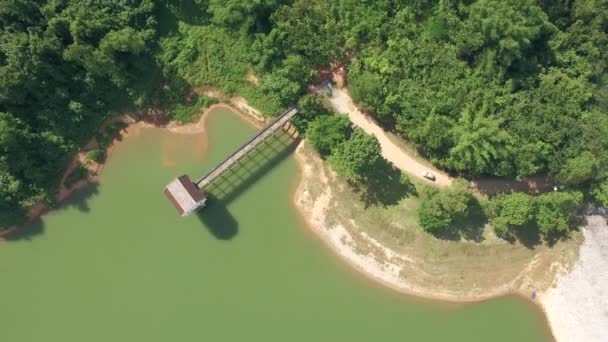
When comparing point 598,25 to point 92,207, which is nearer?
point 598,25

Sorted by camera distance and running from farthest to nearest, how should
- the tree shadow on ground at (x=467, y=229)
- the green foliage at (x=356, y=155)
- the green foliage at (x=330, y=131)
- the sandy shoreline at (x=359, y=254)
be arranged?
the tree shadow on ground at (x=467, y=229) < the sandy shoreline at (x=359, y=254) < the green foliage at (x=330, y=131) < the green foliage at (x=356, y=155)

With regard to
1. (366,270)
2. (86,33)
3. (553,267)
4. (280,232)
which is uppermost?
(86,33)

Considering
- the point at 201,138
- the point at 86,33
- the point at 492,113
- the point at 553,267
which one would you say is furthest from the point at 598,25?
the point at 86,33

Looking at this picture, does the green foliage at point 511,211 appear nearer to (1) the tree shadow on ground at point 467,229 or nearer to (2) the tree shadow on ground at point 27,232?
(1) the tree shadow on ground at point 467,229

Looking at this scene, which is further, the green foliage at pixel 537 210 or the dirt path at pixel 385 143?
the dirt path at pixel 385 143

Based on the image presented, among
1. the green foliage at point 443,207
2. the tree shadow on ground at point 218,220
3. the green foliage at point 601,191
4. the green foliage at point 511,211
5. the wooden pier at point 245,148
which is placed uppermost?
the wooden pier at point 245,148

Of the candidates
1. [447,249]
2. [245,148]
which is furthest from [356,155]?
[447,249]

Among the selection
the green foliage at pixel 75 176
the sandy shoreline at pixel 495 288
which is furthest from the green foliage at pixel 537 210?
the green foliage at pixel 75 176

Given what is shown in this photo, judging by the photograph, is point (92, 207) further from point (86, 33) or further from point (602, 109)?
point (602, 109)
